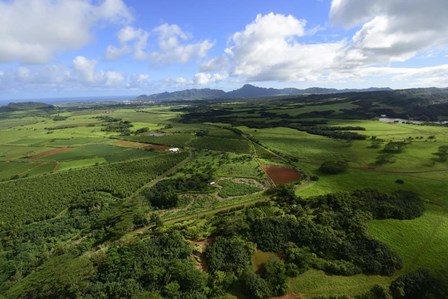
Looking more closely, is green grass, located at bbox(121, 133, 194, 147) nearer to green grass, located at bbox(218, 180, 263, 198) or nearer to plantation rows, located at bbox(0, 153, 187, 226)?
plantation rows, located at bbox(0, 153, 187, 226)

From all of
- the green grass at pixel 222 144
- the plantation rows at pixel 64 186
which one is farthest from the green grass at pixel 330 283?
the green grass at pixel 222 144

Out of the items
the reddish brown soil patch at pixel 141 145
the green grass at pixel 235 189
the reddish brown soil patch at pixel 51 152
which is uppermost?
the reddish brown soil patch at pixel 141 145

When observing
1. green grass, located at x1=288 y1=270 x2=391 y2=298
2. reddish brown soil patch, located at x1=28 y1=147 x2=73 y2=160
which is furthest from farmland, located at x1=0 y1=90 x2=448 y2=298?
reddish brown soil patch, located at x1=28 y1=147 x2=73 y2=160

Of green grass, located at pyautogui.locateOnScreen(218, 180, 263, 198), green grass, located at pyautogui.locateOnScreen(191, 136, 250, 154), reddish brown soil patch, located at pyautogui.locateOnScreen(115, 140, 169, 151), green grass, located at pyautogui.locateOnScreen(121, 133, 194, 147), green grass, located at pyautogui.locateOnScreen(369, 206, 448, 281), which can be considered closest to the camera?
green grass, located at pyautogui.locateOnScreen(369, 206, 448, 281)

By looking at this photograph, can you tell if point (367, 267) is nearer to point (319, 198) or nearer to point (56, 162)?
point (319, 198)

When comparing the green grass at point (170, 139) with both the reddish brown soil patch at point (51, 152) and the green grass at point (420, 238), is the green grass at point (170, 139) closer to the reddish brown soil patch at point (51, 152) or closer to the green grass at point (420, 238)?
the reddish brown soil patch at point (51, 152)
